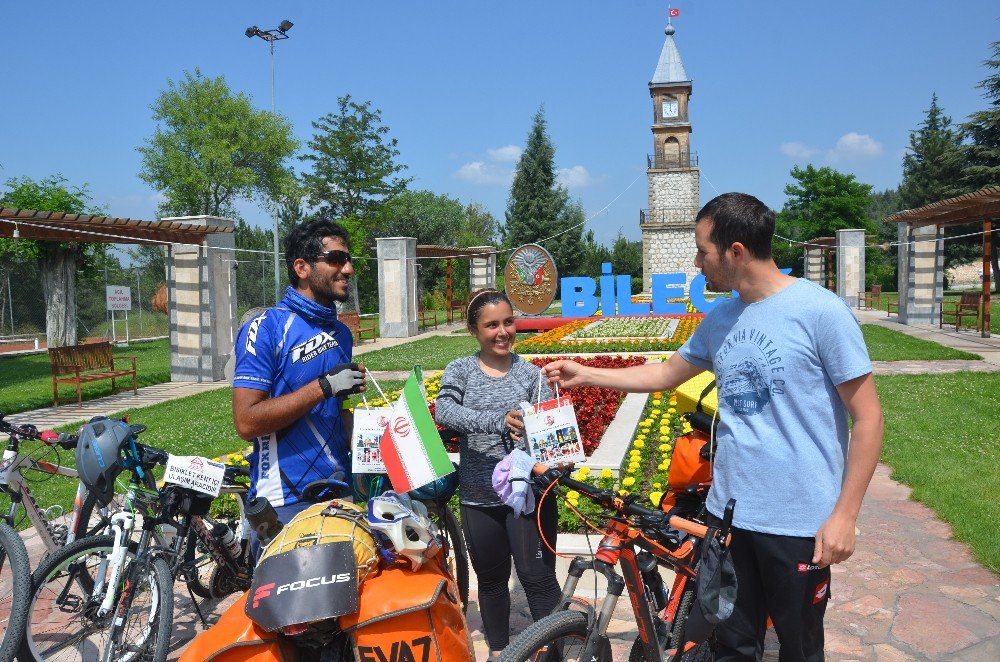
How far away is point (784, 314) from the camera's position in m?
2.22

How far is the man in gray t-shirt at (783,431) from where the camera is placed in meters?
2.12

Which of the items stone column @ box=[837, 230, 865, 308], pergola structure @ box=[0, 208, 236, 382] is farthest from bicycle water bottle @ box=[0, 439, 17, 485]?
stone column @ box=[837, 230, 865, 308]

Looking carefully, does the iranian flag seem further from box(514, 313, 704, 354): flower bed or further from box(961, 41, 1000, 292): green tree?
box(961, 41, 1000, 292): green tree

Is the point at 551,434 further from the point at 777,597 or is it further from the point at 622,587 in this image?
the point at 777,597

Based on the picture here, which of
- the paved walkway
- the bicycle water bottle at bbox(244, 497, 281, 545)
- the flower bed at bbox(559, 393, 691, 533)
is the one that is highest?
the bicycle water bottle at bbox(244, 497, 281, 545)

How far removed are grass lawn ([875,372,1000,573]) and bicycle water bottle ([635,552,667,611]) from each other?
2999 mm

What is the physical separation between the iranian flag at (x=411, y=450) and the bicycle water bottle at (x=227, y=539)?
73.0 inches

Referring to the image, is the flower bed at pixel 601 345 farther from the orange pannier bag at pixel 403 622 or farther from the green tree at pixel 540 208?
the green tree at pixel 540 208

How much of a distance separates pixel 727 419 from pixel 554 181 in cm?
5157

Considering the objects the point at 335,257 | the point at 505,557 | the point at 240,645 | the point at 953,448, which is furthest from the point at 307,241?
the point at 953,448

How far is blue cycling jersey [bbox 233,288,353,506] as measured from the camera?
8.80ft

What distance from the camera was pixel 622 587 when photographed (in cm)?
240

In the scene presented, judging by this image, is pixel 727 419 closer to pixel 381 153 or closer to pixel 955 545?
pixel 955 545

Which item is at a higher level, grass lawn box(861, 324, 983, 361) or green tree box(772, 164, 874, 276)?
green tree box(772, 164, 874, 276)
